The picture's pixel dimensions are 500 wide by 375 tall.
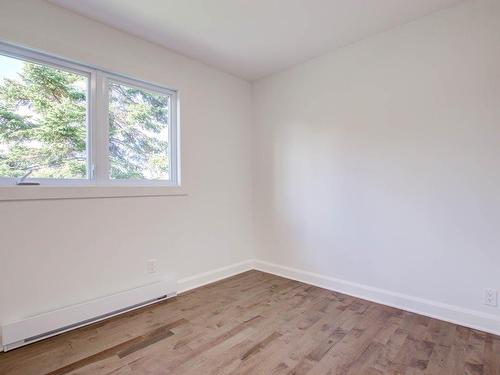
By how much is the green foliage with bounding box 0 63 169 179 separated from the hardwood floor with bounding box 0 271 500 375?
4.28ft

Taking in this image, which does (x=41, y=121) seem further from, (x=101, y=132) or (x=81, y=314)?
(x=81, y=314)

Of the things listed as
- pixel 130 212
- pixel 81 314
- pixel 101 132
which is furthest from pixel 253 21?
pixel 81 314

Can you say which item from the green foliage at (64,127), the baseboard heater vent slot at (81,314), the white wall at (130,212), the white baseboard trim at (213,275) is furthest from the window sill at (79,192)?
the white baseboard trim at (213,275)

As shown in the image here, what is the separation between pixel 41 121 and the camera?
2141 millimetres

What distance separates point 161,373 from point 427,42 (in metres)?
3.21

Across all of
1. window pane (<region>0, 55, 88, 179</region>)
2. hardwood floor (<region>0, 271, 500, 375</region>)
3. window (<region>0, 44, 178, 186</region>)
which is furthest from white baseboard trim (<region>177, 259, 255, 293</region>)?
window pane (<region>0, 55, 88, 179</region>)

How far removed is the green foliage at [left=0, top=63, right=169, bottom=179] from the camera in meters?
2.01

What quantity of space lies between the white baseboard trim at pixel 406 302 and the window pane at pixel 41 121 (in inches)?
100

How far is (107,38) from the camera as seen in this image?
7.82 ft

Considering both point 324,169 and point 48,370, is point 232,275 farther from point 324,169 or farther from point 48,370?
point 48,370

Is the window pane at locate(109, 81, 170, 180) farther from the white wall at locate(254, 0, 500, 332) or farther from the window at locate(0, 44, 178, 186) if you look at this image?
the white wall at locate(254, 0, 500, 332)

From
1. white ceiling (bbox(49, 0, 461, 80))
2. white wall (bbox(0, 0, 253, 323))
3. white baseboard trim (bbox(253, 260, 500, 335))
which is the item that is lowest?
white baseboard trim (bbox(253, 260, 500, 335))

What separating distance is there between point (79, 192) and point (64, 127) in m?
0.56

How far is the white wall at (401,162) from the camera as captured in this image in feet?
6.85
